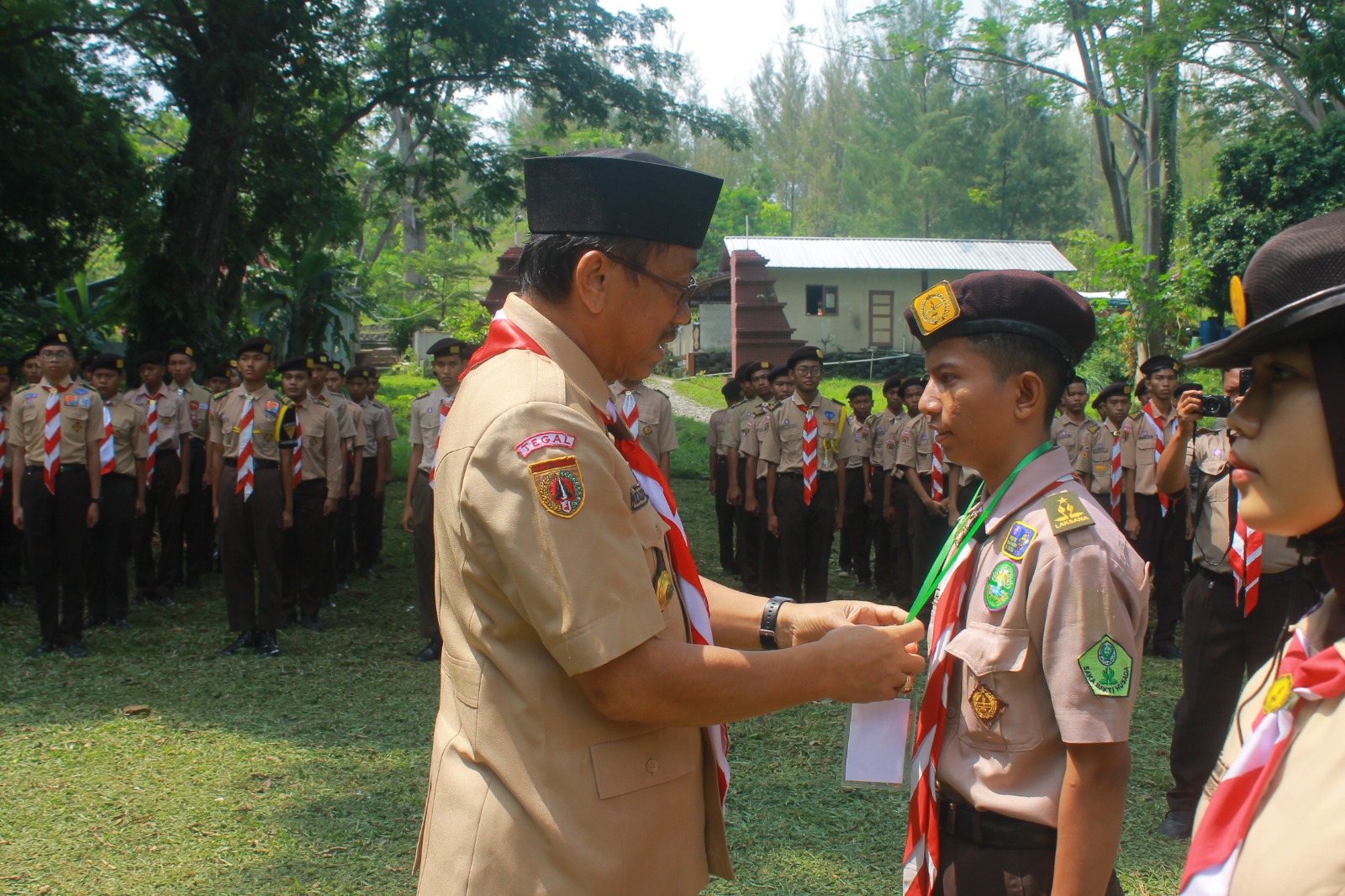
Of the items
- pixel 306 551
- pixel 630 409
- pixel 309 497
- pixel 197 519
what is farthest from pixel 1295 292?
pixel 197 519

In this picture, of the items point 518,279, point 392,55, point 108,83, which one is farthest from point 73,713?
point 392,55

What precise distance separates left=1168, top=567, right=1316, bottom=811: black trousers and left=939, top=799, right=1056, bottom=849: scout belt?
2975 mm

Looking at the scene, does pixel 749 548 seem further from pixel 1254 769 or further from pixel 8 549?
pixel 1254 769

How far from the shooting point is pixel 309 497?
27.3 feet

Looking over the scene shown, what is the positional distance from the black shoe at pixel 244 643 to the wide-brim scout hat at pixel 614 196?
20.8 ft

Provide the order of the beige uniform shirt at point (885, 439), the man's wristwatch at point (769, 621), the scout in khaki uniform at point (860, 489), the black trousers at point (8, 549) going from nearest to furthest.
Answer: the man's wristwatch at point (769, 621) < the black trousers at point (8, 549) < the beige uniform shirt at point (885, 439) < the scout in khaki uniform at point (860, 489)

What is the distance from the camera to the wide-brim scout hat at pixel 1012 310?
1913 millimetres

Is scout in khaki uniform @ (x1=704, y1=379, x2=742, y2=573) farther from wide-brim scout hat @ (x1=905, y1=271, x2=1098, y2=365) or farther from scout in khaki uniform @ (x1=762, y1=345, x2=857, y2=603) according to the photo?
wide-brim scout hat @ (x1=905, y1=271, x2=1098, y2=365)

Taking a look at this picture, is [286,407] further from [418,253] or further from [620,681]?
[418,253]

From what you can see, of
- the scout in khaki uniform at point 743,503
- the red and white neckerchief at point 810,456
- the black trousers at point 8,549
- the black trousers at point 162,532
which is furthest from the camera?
the scout in khaki uniform at point 743,503

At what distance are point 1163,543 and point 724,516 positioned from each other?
14.8ft

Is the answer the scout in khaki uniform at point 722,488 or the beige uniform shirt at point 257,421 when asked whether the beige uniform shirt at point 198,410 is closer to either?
the beige uniform shirt at point 257,421

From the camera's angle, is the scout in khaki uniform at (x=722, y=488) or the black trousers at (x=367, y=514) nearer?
the black trousers at (x=367, y=514)

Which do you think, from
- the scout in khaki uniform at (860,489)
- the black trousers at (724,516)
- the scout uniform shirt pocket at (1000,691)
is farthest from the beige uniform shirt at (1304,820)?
the black trousers at (724,516)
